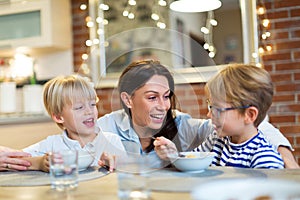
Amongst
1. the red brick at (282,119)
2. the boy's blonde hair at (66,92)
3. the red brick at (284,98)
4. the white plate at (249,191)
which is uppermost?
the boy's blonde hair at (66,92)

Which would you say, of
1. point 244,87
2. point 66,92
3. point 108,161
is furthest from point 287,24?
point 108,161

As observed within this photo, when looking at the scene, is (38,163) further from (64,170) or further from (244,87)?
(244,87)

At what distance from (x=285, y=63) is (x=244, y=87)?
5.30 feet

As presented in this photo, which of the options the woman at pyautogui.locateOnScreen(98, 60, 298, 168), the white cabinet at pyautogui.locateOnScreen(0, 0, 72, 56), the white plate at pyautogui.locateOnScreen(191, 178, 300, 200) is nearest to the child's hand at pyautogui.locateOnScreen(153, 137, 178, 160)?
the woman at pyautogui.locateOnScreen(98, 60, 298, 168)

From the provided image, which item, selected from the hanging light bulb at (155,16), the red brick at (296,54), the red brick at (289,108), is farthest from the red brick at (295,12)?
the hanging light bulb at (155,16)

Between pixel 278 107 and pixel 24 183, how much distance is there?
2.11 metres

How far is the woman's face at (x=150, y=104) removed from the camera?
0.93 metres

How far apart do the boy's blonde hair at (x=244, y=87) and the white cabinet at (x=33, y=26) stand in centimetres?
205

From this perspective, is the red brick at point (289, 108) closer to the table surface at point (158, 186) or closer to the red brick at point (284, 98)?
the red brick at point (284, 98)

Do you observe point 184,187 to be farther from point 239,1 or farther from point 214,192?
point 239,1

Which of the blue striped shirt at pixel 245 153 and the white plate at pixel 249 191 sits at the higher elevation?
the white plate at pixel 249 191

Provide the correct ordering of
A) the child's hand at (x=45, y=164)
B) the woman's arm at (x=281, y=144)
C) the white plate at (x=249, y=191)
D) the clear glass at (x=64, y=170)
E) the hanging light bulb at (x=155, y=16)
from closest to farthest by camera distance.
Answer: the white plate at (x=249, y=191) → the clear glass at (x=64, y=170) → the child's hand at (x=45, y=164) → the woman's arm at (x=281, y=144) → the hanging light bulb at (x=155, y=16)

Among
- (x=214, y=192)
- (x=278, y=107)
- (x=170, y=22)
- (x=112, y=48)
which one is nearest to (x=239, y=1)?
(x=170, y=22)

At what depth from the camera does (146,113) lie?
3.09 feet
